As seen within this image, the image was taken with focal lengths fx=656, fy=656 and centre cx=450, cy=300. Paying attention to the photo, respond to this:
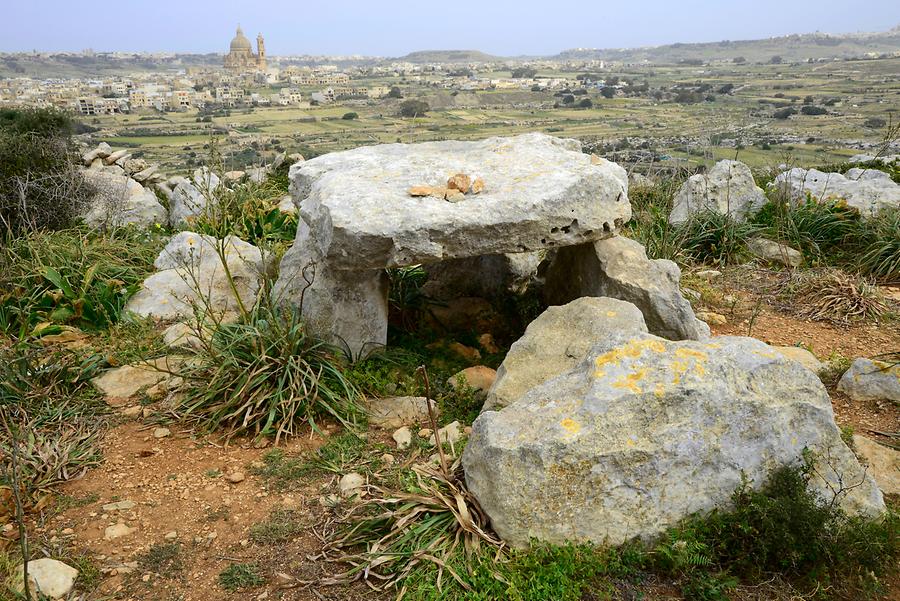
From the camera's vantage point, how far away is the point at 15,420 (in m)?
5.00

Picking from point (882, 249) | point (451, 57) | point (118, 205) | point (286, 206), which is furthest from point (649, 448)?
point (451, 57)

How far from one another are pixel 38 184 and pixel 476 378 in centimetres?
743

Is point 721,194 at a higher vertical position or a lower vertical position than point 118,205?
higher

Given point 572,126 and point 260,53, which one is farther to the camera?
point 260,53

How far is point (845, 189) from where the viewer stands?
9.18m

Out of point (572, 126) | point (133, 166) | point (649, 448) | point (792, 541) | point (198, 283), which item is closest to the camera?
point (792, 541)

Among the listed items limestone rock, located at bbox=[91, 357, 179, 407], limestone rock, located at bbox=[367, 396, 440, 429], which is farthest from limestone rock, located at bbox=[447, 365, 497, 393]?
limestone rock, located at bbox=[91, 357, 179, 407]

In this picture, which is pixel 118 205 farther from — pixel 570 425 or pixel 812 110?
pixel 812 110

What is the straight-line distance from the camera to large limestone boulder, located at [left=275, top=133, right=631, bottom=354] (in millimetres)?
4883

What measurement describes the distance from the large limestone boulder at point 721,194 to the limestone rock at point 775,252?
1.80 feet

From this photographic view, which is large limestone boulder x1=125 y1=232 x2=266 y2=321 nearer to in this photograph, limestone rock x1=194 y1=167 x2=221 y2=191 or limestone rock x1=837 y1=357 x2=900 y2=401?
limestone rock x1=194 y1=167 x2=221 y2=191

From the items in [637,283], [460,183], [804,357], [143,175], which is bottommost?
[804,357]

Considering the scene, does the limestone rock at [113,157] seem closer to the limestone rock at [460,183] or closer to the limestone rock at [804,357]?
the limestone rock at [460,183]

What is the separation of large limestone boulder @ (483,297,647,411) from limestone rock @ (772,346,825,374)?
1.81 metres
